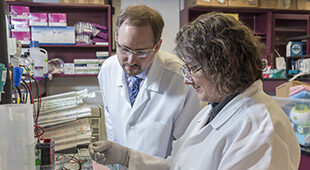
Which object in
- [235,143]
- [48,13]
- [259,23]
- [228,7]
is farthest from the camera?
[259,23]

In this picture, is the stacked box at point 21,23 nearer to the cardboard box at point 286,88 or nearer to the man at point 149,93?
the man at point 149,93

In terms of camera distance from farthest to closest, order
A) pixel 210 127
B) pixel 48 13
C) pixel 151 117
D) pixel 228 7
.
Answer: pixel 228 7 → pixel 48 13 → pixel 151 117 → pixel 210 127

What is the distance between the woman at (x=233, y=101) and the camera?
702 mm

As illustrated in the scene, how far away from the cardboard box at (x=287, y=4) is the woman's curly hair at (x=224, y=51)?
11.1 ft

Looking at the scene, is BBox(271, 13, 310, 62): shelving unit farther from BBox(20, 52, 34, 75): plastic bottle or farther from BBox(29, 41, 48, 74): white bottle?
BBox(20, 52, 34, 75): plastic bottle

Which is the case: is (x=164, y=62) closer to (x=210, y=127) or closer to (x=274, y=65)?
(x=210, y=127)


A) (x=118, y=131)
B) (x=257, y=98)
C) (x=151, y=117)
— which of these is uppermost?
(x=257, y=98)

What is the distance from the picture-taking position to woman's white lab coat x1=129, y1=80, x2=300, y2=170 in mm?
695

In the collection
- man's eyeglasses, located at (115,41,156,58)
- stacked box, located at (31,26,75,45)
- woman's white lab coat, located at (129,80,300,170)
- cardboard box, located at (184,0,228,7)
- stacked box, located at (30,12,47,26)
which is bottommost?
woman's white lab coat, located at (129,80,300,170)

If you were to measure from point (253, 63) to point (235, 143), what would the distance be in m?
0.25

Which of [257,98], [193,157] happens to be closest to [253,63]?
[257,98]

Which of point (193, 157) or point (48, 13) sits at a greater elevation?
point (48, 13)

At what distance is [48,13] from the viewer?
3062 mm

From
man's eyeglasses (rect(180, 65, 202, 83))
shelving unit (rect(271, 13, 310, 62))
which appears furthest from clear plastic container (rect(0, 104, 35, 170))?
shelving unit (rect(271, 13, 310, 62))
